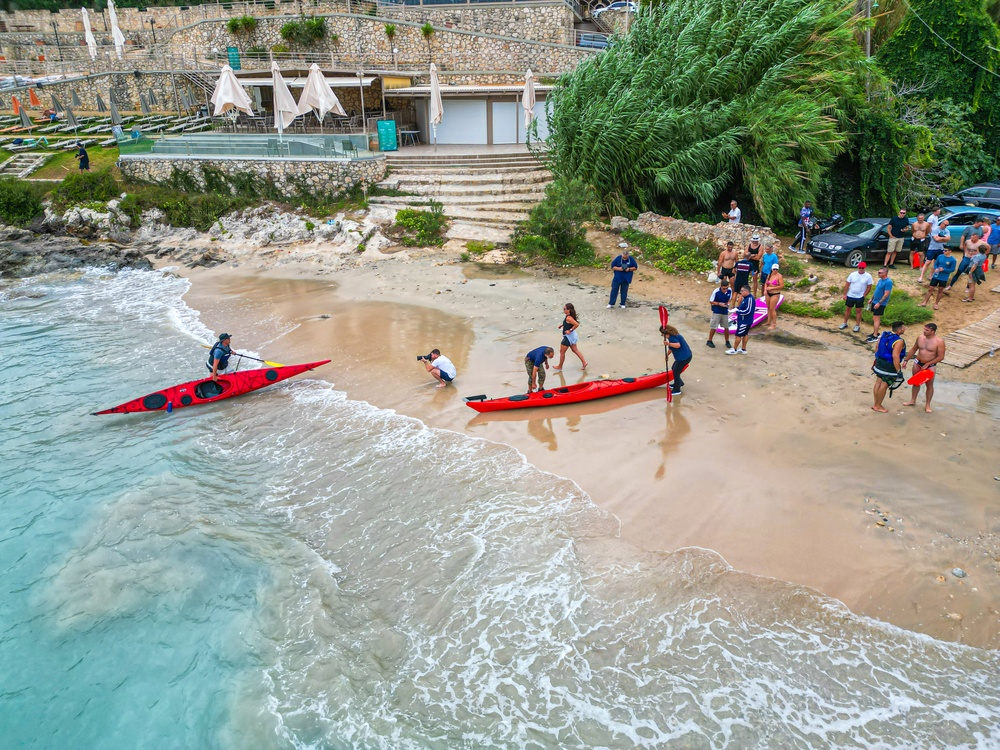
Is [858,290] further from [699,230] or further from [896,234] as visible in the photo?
[699,230]

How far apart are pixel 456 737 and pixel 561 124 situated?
17.9m

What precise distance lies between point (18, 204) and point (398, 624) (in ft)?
80.3

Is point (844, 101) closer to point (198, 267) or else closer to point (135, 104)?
point (198, 267)

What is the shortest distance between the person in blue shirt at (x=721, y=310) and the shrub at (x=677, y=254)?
406 cm

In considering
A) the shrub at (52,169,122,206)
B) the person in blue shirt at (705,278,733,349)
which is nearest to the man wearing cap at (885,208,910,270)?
the person in blue shirt at (705,278,733,349)

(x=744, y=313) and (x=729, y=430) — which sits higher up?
(x=744, y=313)

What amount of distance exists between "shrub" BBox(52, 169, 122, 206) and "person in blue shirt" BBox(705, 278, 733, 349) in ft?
72.4

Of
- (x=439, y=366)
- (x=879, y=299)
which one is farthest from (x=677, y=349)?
(x=879, y=299)

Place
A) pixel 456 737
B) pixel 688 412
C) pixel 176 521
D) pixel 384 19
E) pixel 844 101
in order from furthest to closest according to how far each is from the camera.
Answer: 1. pixel 384 19
2. pixel 844 101
3. pixel 688 412
4. pixel 176 521
5. pixel 456 737

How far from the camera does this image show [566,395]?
10336 mm

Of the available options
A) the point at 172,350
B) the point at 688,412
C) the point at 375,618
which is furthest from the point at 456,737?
the point at 172,350

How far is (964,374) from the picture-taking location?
10898mm

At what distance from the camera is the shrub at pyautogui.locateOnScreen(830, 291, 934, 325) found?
12711 millimetres

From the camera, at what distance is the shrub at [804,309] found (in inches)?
533
